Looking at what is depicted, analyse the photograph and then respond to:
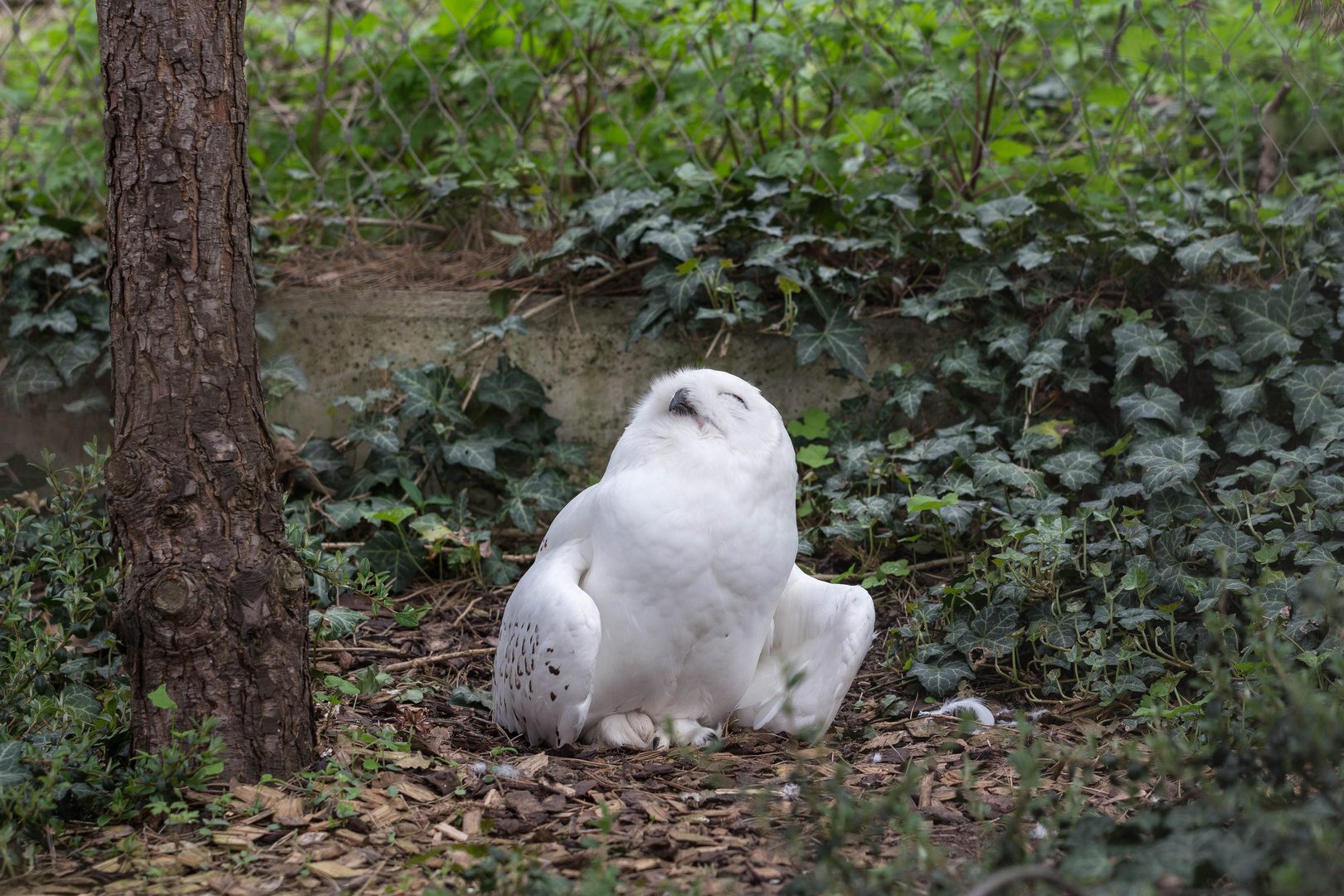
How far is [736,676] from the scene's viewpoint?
2.83 meters

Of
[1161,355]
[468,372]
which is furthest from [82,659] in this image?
[1161,355]

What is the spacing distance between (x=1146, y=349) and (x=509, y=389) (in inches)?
96.9

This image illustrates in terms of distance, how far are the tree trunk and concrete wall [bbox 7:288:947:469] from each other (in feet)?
6.86

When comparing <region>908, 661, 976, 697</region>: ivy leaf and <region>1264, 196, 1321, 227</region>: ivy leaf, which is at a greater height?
<region>1264, 196, 1321, 227</region>: ivy leaf

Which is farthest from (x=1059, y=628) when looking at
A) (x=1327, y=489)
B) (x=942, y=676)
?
(x=1327, y=489)

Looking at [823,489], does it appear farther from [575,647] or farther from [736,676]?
[575,647]

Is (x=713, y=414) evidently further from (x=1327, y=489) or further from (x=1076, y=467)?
(x=1327, y=489)

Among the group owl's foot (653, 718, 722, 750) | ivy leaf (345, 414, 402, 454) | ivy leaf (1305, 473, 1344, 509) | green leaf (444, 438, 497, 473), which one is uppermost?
ivy leaf (345, 414, 402, 454)

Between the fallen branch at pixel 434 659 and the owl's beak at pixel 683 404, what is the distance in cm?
120

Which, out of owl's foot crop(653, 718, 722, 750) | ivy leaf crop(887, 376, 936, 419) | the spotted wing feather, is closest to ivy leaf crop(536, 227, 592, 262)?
ivy leaf crop(887, 376, 936, 419)

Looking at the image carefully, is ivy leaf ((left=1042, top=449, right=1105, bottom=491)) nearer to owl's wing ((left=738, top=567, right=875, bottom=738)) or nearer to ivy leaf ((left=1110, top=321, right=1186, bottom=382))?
ivy leaf ((left=1110, top=321, right=1186, bottom=382))

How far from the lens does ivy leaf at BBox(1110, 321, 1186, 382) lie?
12.2ft

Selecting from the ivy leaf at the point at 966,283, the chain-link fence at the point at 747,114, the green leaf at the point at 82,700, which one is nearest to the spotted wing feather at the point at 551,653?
the green leaf at the point at 82,700

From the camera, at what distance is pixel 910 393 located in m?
3.99
